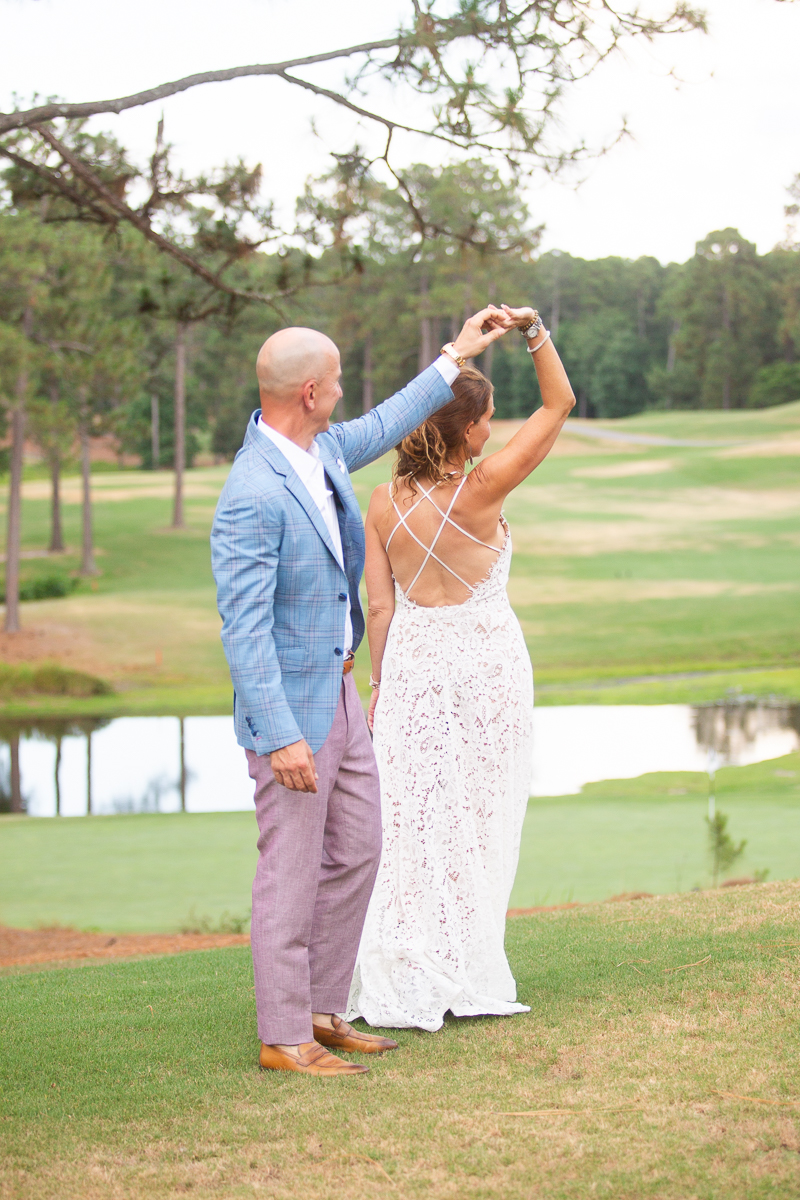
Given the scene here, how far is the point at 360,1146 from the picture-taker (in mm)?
Answer: 2162

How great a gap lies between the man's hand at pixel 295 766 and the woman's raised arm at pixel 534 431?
92 cm

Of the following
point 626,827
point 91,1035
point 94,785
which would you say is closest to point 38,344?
point 94,785

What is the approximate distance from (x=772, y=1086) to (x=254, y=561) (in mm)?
1481

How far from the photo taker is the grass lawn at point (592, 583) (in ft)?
52.5

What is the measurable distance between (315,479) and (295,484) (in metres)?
0.11

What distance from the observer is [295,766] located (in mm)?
2469

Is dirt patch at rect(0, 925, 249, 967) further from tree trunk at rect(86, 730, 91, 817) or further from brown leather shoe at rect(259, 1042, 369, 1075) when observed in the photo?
tree trunk at rect(86, 730, 91, 817)

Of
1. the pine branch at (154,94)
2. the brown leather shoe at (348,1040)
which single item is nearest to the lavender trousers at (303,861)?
the brown leather shoe at (348,1040)

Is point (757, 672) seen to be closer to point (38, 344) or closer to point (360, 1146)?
point (38, 344)

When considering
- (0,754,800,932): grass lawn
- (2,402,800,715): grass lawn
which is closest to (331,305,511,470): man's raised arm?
(0,754,800,932): grass lawn

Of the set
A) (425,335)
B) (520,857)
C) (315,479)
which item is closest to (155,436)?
(425,335)

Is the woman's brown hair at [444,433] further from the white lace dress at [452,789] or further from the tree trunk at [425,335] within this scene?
the tree trunk at [425,335]

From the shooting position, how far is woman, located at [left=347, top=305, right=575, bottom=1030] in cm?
303

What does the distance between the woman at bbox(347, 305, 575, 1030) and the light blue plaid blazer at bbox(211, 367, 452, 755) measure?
1.21ft
